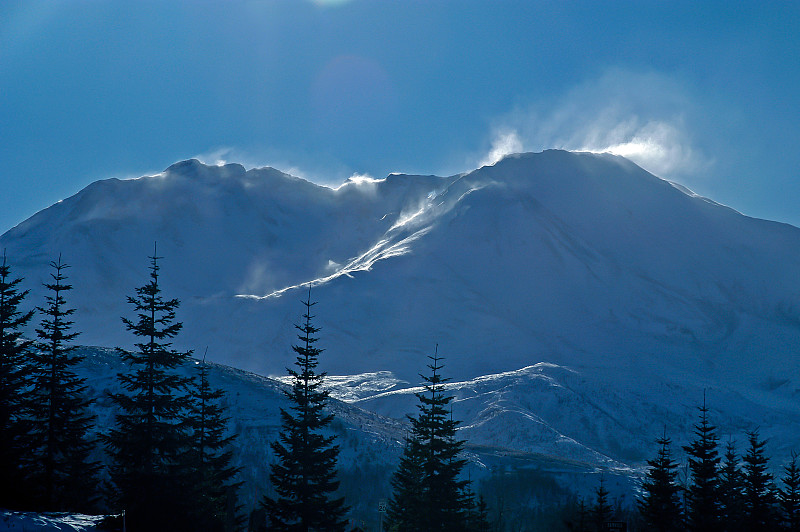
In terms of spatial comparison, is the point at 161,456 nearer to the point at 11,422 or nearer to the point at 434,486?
the point at 11,422

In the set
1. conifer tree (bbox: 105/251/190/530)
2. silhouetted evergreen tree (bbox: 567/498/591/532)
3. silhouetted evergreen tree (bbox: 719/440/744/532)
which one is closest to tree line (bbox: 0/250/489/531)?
conifer tree (bbox: 105/251/190/530)

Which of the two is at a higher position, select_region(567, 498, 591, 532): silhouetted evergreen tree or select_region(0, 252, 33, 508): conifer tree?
select_region(0, 252, 33, 508): conifer tree

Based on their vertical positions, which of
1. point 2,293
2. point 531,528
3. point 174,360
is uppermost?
point 2,293

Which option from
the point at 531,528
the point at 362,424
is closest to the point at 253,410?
the point at 362,424

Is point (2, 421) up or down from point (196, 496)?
up

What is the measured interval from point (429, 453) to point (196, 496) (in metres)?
15.4

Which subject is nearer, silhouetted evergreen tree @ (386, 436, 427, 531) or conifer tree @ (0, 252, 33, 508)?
conifer tree @ (0, 252, 33, 508)

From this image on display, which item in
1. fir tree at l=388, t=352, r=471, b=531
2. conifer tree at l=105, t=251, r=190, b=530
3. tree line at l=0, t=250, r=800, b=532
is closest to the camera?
conifer tree at l=105, t=251, r=190, b=530

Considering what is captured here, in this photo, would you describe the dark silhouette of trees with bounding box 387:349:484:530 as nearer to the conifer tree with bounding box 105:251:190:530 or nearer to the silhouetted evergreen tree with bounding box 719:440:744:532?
the conifer tree with bounding box 105:251:190:530

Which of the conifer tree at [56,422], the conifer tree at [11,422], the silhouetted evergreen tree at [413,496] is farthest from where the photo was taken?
the silhouetted evergreen tree at [413,496]

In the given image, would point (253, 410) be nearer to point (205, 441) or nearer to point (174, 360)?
point (205, 441)

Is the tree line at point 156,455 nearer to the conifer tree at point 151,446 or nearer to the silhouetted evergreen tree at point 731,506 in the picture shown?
the conifer tree at point 151,446

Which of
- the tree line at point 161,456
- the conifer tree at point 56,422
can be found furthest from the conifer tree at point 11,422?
the conifer tree at point 56,422

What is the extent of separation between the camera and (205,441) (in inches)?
2373
